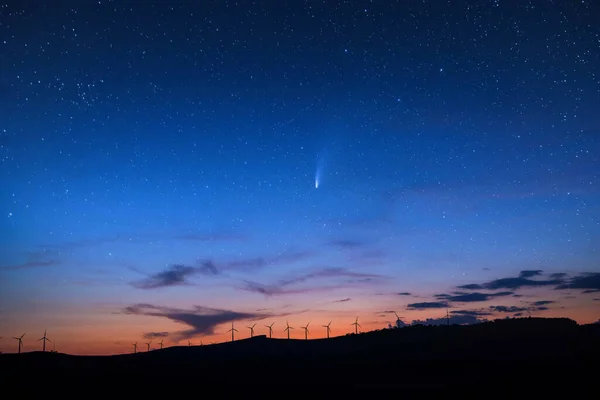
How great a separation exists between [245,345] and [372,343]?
3333 cm

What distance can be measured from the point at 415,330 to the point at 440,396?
68.7 meters

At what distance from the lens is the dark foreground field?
6469cm

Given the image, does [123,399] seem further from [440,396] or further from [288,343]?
[288,343]

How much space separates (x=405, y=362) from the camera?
78.7m

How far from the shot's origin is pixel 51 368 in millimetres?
82500

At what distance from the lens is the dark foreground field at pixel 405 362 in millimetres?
64688

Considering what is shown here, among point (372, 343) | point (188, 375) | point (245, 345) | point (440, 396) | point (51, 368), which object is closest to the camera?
point (440, 396)

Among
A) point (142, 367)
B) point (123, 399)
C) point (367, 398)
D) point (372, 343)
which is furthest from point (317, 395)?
point (372, 343)

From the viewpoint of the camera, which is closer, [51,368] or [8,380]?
[8,380]

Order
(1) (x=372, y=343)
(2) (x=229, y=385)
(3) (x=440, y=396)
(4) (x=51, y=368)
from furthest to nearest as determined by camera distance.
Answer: (1) (x=372, y=343)
(4) (x=51, y=368)
(2) (x=229, y=385)
(3) (x=440, y=396)

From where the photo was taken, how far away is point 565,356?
7681 cm

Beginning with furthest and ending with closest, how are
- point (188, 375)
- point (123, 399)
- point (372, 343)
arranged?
point (372, 343) → point (188, 375) → point (123, 399)

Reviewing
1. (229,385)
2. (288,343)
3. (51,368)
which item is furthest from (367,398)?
(288,343)

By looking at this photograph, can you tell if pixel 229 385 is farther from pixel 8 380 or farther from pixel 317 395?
pixel 8 380
